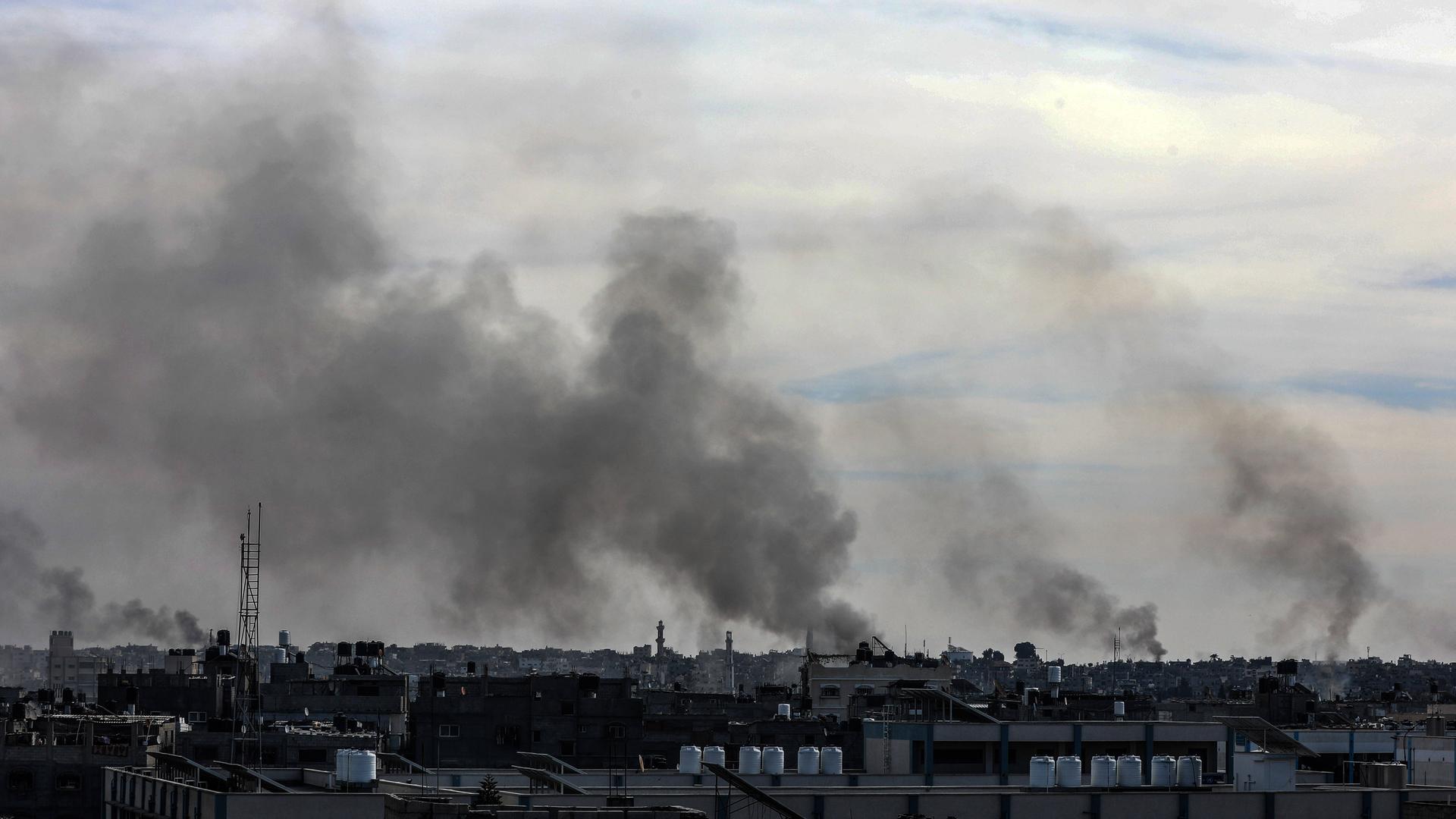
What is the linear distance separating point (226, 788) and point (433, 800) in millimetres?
6184

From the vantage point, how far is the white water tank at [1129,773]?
46.7 m

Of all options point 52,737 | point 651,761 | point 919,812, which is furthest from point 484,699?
point 919,812

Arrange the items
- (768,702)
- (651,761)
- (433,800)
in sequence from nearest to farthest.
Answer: (433,800), (651,761), (768,702)

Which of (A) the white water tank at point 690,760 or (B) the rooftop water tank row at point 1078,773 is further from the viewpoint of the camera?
(A) the white water tank at point 690,760

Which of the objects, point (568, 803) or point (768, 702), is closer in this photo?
point (568, 803)

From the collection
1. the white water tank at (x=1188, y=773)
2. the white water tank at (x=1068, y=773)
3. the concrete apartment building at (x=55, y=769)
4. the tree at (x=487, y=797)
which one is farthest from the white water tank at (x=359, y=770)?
the concrete apartment building at (x=55, y=769)

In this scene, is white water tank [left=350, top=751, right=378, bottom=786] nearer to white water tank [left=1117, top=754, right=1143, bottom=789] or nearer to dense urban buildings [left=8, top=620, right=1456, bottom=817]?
dense urban buildings [left=8, top=620, right=1456, bottom=817]

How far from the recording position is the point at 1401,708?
14312cm

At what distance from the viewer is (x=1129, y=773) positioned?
154ft

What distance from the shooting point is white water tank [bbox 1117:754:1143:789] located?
46688 mm

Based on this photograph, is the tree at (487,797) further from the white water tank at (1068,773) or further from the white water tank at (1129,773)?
the white water tank at (1129,773)

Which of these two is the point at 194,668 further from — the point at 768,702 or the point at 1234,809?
the point at 1234,809

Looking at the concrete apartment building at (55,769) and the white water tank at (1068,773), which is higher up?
the white water tank at (1068,773)

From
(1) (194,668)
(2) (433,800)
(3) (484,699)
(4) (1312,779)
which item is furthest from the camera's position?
(1) (194,668)
